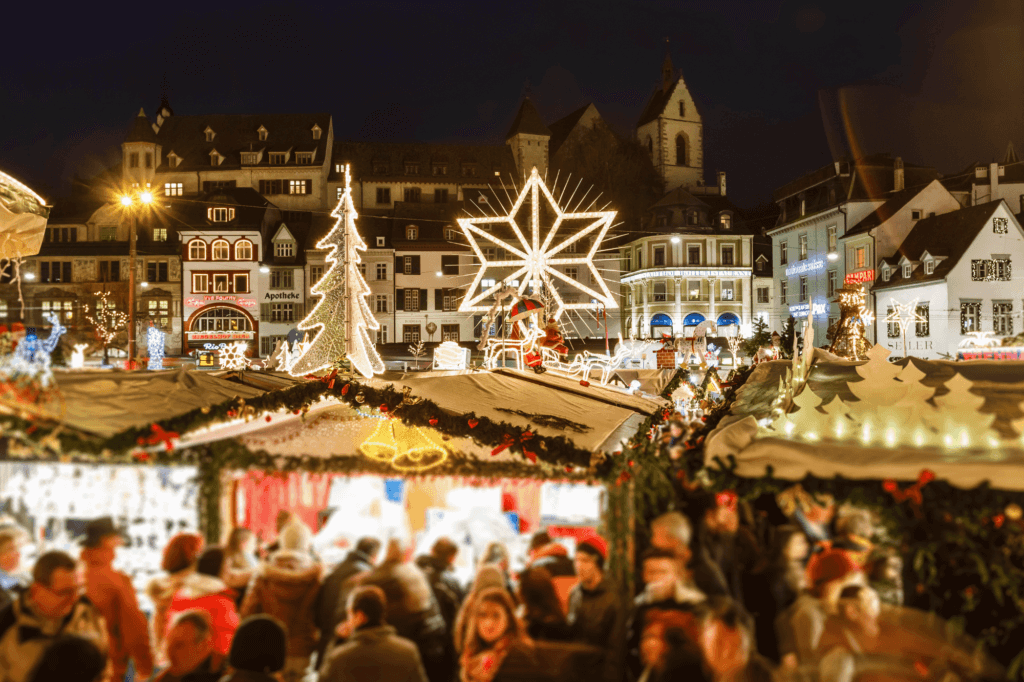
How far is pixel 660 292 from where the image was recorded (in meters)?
53.8

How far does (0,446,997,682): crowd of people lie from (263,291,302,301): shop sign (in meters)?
44.7

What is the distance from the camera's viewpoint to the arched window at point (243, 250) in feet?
164

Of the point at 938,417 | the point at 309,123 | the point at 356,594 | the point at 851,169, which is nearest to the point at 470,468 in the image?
the point at 356,594

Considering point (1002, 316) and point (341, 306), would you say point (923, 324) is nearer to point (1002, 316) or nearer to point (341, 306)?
point (1002, 316)

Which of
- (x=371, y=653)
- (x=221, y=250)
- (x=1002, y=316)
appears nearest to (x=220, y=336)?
(x=221, y=250)

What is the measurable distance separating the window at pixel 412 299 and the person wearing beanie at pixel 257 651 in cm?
4564

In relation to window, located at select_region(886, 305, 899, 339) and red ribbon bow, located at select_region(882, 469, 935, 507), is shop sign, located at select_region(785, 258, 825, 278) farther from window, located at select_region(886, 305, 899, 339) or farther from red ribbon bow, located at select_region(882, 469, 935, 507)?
red ribbon bow, located at select_region(882, 469, 935, 507)

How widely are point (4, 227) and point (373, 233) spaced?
44834mm

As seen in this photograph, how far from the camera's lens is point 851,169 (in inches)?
1880

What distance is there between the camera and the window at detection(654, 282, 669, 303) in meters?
53.6

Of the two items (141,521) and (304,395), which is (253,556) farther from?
(304,395)

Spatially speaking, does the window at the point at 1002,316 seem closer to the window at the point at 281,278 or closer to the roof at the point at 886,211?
the roof at the point at 886,211

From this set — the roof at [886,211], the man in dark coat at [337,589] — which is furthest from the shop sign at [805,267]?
the man in dark coat at [337,589]

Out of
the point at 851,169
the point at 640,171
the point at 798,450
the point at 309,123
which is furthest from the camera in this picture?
the point at 640,171
